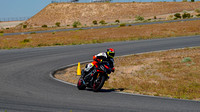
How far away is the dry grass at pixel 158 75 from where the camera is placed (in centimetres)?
1362

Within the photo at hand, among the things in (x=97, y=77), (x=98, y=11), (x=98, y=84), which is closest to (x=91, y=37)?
(x=97, y=77)

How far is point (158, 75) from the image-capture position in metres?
16.8

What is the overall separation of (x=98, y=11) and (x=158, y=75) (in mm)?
116036

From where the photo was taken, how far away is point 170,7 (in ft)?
422

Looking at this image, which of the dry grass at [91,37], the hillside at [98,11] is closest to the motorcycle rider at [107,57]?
the dry grass at [91,37]

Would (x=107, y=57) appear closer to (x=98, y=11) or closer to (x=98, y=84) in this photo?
(x=98, y=84)

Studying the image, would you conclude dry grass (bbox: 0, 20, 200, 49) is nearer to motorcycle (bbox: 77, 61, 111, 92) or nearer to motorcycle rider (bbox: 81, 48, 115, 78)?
motorcycle (bbox: 77, 61, 111, 92)

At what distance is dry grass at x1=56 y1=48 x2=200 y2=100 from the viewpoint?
44.7ft

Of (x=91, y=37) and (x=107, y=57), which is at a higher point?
(x=107, y=57)

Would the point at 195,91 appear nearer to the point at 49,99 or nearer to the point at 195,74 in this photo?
the point at 195,74

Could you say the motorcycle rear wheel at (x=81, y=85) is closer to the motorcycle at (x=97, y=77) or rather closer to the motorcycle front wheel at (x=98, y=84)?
the motorcycle at (x=97, y=77)

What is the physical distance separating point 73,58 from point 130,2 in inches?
4766

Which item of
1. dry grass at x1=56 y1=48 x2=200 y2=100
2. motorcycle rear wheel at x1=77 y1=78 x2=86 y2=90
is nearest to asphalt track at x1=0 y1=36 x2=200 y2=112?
motorcycle rear wheel at x1=77 y1=78 x2=86 y2=90

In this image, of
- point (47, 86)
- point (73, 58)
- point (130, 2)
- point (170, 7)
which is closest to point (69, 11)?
point (130, 2)
